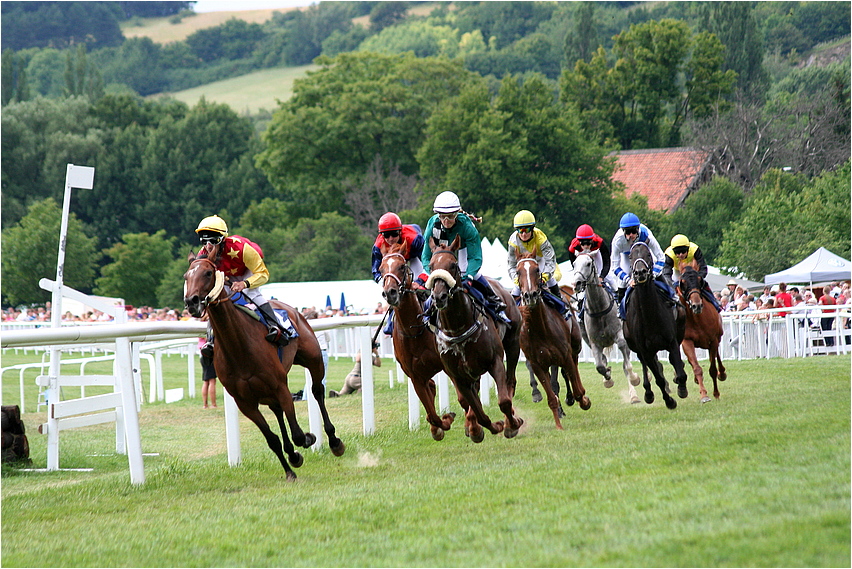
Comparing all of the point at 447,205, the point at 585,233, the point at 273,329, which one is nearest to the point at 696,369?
the point at 585,233

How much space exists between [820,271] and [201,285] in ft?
59.0

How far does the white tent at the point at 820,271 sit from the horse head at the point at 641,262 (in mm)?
12794

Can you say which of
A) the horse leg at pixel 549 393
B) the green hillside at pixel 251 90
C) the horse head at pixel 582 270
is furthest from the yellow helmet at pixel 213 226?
the green hillside at pixel 251 90

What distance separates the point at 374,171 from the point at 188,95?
244 ft

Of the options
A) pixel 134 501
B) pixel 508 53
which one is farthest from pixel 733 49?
pixel 134 501

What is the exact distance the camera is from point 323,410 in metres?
8.91

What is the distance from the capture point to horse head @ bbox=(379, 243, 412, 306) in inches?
Answer: 308

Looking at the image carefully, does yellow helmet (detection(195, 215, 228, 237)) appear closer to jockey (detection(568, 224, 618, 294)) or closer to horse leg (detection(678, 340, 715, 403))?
jockey (detection(568, 224, 618, 294))

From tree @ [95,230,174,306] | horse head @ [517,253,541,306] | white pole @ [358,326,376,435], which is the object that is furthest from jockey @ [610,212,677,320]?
tree @ [95,230,174,306]

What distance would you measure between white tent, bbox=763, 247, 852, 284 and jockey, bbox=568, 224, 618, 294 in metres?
11.1

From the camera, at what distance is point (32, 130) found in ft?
206

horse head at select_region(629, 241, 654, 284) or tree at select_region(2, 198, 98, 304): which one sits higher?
tree at select_region(2, 198, 98, 304)

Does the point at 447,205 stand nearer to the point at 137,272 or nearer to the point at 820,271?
the point at 820,271

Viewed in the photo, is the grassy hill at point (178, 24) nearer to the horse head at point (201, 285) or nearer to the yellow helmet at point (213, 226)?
the yellow helmet at point (213, 226)
